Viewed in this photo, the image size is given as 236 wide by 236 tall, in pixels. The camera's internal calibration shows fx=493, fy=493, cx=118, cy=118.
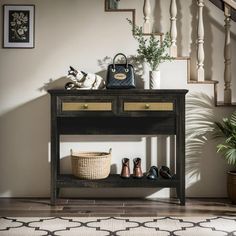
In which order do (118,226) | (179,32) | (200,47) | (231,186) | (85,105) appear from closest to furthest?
(118,226)
(85,105)
(231,186)
(200,47)
(179,32)

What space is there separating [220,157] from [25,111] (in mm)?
1790

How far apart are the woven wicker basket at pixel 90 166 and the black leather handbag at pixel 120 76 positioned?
601 millimetres

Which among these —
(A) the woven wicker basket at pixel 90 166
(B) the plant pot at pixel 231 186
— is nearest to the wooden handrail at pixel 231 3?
(B) the plant pot at pixel 231 186

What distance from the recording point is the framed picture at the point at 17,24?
4.36 metres

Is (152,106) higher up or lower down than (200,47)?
lower down

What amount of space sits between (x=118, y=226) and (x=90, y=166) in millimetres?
785

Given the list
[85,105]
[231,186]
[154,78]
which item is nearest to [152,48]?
[154,78]

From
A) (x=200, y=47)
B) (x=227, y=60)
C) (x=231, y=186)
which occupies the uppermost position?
(x=200, y=47)

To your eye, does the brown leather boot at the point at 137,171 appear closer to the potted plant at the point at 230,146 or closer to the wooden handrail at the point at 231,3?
the potted plant at the point at 230,146

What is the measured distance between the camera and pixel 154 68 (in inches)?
167

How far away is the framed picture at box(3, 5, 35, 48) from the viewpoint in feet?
14.3

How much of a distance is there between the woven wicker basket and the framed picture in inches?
45.0

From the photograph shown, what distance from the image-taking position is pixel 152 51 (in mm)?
4191

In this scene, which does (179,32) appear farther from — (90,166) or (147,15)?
(90,166)
